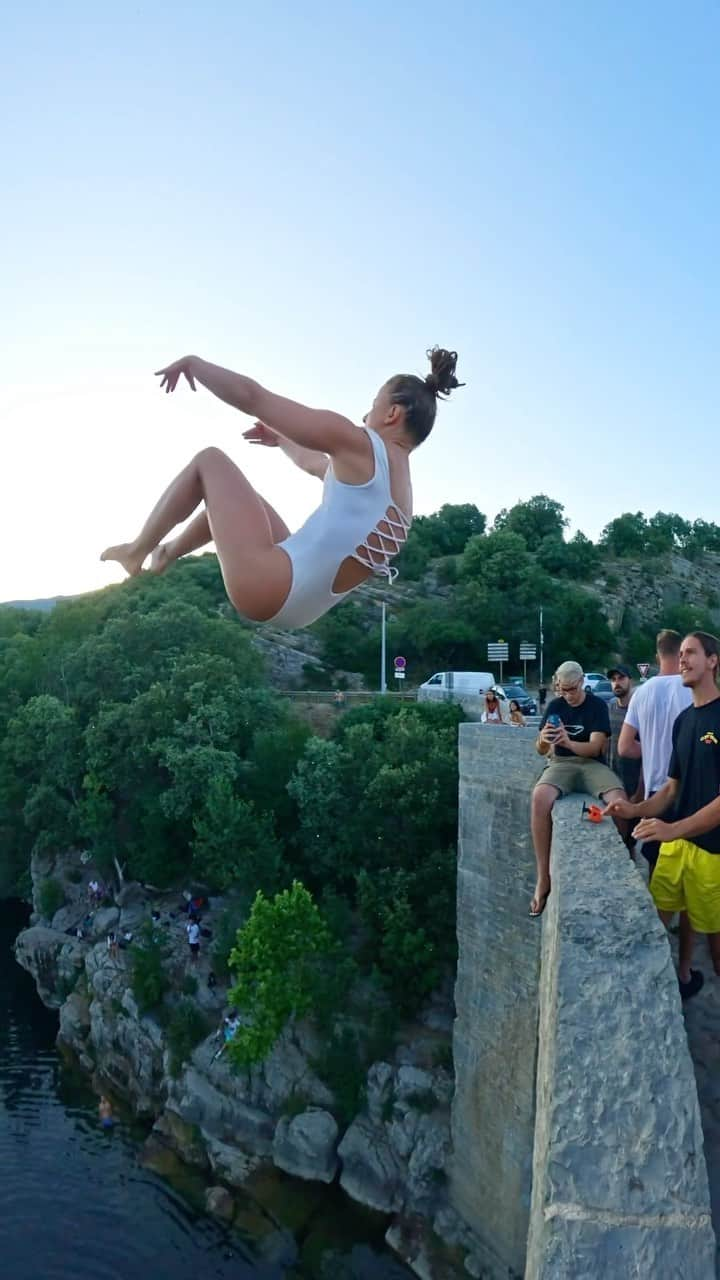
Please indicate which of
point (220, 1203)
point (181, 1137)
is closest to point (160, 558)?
point (220, 1203)

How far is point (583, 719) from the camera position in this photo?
221 inches

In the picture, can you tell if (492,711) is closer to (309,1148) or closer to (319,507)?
(309,1148)

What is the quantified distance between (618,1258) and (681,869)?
2.76 meters

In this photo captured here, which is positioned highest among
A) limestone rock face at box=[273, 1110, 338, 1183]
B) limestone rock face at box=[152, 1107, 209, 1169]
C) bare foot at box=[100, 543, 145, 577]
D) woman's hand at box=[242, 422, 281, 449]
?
woman's hand at box=[242, 422, 281, 449]

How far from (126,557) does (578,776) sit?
3.39 meters

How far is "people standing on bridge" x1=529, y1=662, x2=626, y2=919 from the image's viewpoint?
18.0ft

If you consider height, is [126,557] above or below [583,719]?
above

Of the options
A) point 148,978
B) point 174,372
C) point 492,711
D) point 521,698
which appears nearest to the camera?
point 174,372

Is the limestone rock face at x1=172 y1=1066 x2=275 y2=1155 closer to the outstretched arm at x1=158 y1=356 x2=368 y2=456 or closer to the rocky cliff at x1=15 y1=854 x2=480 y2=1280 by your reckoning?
the rocky cliff at x1=15 y1=854 x2=480 y2=1280

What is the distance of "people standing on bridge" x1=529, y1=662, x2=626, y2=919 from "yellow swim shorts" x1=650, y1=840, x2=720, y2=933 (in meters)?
0.89

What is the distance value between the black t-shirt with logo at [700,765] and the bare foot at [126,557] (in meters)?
2.89

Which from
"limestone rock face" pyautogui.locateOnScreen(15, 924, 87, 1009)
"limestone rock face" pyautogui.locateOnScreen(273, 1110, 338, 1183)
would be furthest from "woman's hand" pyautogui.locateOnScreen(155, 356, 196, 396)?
"limestone rock face" pyautogui.locateOnScreen(15, 924, 87, 1009)

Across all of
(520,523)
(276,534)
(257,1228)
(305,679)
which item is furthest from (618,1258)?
(520,523)

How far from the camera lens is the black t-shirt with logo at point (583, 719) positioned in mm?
5605
